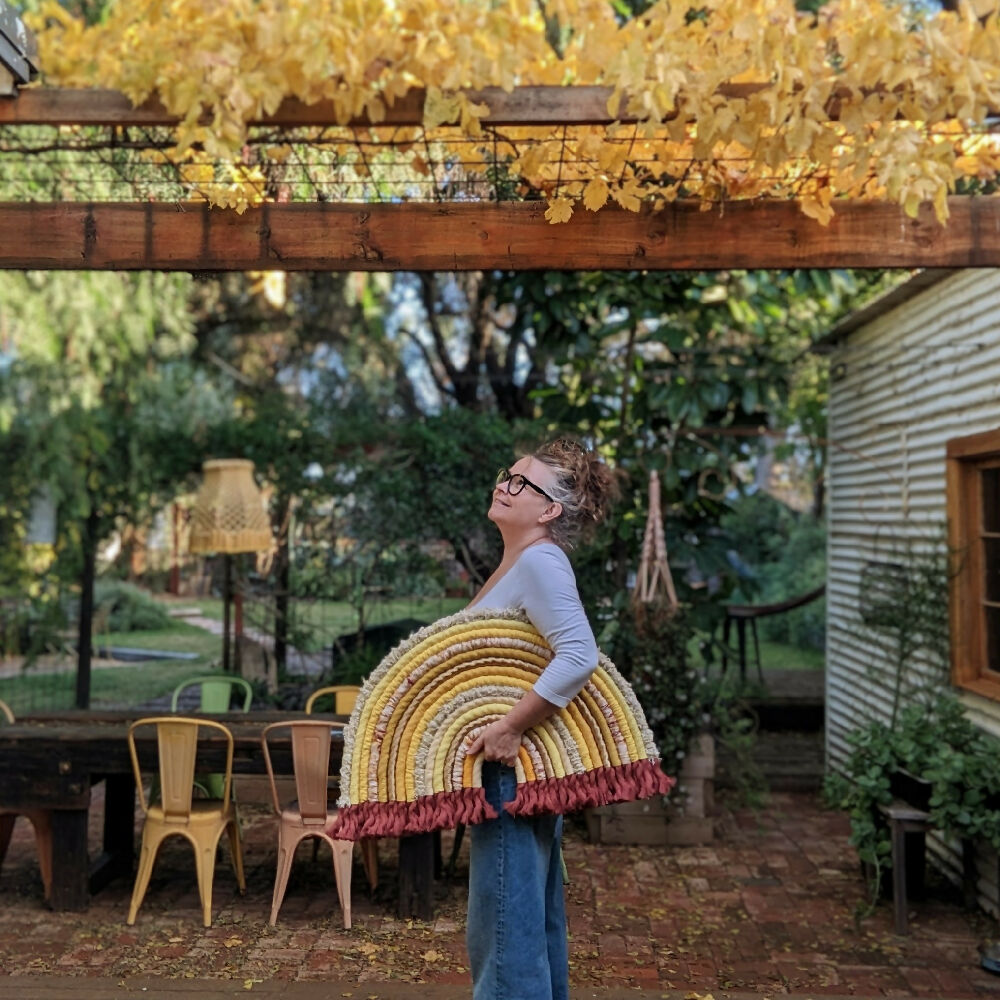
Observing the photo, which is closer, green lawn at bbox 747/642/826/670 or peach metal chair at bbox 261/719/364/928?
peach metal chair at bbox 261/719/364/928

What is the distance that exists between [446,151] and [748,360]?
422cm

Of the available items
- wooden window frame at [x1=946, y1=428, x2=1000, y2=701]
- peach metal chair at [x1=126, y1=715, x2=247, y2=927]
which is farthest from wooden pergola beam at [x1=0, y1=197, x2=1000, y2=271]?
peach metal chair at [x1=126, y1=715, x2=247, y2=927]

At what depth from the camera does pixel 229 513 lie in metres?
7.84

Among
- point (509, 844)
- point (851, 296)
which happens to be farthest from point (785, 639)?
point (509, 844)

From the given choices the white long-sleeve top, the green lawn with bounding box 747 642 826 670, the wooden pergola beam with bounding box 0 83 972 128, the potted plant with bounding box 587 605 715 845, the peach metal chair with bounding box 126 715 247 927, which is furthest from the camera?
the green lawn with bounding box 747 642 826 670

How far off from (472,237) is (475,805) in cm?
190

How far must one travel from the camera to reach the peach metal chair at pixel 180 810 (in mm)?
4949

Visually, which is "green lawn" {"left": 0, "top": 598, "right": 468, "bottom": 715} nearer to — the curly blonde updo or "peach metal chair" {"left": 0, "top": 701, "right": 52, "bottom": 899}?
"peach metal chair" {"left": 0, "top": 701, "right": 52, "bottom": 899}

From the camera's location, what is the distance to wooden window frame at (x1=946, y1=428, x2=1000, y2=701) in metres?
5.58

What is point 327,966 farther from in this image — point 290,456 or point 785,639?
point 785,639

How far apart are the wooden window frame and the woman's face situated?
3248 millimetres

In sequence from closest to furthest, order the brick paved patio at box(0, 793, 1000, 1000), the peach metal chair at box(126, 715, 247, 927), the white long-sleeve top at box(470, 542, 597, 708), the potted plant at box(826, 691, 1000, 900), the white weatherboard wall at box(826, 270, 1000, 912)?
the white long-sleeve top at box(470, 542, 597, 708), the brick paved patio at box(0, 793, 1000, 1000), the potted plant at box(826, 691, 1000, 900), the peach metal chair at box(126, 715, 247, 927), the white weatherboard wall at box(826, 270, 1000, 912)

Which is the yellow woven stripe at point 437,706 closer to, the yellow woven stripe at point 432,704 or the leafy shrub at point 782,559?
the yellow woven stripe at point 432,704

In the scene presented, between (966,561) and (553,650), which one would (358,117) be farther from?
(966,561)
